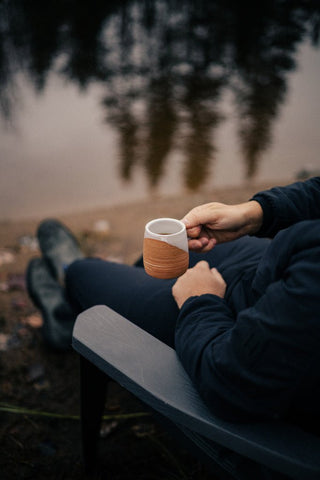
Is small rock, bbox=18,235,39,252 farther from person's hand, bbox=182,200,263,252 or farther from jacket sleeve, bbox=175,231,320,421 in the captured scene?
jacket sleeve, bbox=175,231,320,421

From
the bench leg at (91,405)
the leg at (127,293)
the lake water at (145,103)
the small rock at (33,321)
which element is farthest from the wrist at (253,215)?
the lake water at (145,103)

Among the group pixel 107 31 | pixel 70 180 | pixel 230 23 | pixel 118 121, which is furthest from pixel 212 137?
pixel 230 23

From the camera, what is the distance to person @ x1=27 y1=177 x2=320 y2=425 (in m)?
0.76

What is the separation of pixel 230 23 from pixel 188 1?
4.57 ft

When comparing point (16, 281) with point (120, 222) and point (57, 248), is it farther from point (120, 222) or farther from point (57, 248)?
point (120, 222)

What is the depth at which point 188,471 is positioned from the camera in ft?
5.11

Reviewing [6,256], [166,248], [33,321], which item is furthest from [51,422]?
[6,256]

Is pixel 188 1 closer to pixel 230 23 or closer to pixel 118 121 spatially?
pixel 230 23

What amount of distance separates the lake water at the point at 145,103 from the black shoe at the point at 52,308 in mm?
1819

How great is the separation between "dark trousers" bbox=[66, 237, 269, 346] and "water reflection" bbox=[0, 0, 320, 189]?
114 inches

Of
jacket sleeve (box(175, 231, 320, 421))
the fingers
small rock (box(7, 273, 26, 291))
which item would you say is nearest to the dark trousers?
the fingers

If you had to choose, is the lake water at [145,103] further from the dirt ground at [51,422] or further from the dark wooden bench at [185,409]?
the dark wooden bench at [185,409]

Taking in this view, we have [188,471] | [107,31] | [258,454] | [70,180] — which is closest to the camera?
[258,454]

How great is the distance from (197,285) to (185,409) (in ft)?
1.42
